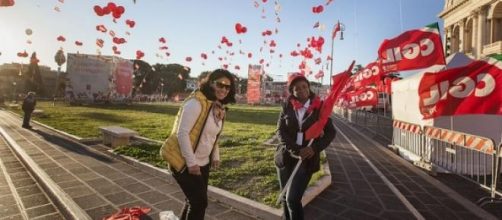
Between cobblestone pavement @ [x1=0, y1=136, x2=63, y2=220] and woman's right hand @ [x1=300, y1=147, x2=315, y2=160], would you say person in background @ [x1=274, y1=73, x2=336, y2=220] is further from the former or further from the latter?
cobblestone pavement @ [x1=0, y1=136, x2=63, y2=220]

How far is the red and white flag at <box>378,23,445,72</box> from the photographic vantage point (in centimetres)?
806

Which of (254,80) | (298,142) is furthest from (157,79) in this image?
(298,142)

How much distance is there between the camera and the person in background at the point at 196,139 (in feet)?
9.27

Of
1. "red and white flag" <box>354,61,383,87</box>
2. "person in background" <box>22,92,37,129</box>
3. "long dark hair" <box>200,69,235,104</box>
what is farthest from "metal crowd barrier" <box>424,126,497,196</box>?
"person in background" <box>22,92,37,129</box>

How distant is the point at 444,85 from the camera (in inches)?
273

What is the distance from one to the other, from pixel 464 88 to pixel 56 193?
7.72 metres

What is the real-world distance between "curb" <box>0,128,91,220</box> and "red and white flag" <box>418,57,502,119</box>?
699 centimetres

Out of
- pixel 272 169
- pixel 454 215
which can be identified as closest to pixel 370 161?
pixel 272 169

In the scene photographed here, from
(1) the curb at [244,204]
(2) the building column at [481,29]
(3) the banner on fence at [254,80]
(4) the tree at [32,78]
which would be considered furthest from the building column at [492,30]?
(4) the tree at [32,78]

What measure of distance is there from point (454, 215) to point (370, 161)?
4.06 meters

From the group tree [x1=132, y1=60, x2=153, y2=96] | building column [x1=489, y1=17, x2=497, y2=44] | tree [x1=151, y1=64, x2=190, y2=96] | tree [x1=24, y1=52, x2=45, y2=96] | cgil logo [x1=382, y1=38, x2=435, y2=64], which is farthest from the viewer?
tree [x1=151, y1=64, x2=190, y2=96]

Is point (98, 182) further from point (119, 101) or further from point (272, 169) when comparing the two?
point (119, 101)

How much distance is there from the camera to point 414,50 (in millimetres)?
8516

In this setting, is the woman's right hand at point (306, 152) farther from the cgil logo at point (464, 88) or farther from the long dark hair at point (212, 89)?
the cgil logo at point (464, 88)
